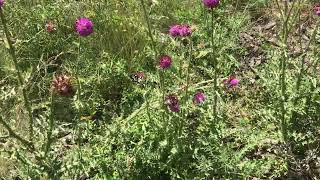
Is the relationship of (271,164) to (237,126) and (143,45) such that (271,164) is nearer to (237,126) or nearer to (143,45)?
(237,126)

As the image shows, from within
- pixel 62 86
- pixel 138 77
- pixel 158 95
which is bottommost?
pixel 138 77

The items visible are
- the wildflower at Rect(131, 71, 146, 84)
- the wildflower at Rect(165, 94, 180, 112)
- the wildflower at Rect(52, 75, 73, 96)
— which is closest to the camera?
the wildflower at Rect(52, 75, 73, 96)

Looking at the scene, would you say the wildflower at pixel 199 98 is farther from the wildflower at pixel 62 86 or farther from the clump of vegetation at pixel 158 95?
the wildflower at pixel 62 86

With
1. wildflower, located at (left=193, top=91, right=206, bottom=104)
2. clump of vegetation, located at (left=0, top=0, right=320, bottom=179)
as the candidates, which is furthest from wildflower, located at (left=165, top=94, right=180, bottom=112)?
wildflower, located at (left=193, top=91, right=206, bottom=104)

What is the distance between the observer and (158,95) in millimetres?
3000

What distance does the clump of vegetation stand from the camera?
9.04 ft

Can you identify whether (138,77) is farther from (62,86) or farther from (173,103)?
(62,86)

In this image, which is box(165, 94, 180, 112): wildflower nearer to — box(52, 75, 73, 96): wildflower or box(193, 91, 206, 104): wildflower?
box(193, 91, 206, 104): wildflower

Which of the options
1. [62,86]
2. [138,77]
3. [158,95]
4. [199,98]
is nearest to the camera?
[62,86]

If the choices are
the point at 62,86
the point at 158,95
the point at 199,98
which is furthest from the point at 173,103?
the point at 62,86

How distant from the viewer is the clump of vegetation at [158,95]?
2756 millimetres

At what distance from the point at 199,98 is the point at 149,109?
34cm

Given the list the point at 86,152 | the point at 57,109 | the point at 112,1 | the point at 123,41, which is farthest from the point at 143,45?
the point at 86,152

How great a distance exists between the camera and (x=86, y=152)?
3057 millimetres
